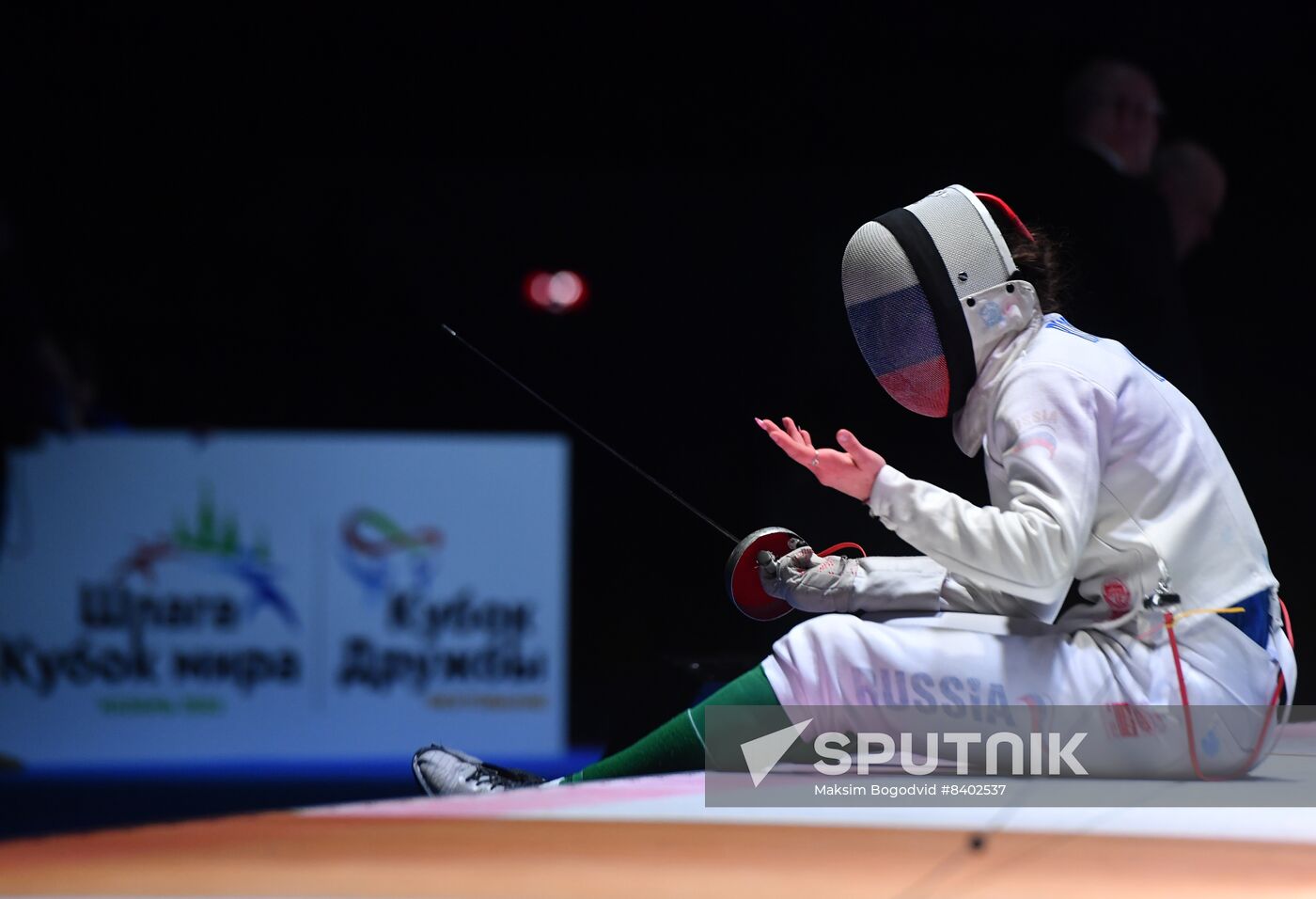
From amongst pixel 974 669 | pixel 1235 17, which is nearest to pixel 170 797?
pixel 974 669

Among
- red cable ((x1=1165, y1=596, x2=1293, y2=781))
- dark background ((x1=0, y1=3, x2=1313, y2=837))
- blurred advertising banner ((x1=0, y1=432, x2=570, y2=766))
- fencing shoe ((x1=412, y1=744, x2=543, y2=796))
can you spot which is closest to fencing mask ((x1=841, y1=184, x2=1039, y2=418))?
red cable ((x1=1165, y1=596, x2=1293, y2=781))

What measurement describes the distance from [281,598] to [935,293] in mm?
2728

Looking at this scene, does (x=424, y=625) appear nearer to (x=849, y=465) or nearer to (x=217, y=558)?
(x=217, y=558)

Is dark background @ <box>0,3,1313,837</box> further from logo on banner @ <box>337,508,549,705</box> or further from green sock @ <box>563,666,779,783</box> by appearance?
green sock @ <box>563,666,779,783</box>

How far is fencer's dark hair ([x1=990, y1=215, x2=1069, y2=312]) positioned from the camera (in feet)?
5.06

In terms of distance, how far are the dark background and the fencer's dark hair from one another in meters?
1.20

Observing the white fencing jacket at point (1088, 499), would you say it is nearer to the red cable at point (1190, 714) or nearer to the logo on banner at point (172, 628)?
the red cable at point (1190, 714)

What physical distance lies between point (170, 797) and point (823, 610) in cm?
232

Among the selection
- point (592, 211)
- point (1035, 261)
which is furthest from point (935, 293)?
point (592, 211)

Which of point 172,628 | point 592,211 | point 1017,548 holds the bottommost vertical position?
point 172,628

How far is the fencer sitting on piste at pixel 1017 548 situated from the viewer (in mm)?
1382

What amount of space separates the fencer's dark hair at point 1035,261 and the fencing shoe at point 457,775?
2.62 feet

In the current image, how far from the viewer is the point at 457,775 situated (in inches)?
60.6

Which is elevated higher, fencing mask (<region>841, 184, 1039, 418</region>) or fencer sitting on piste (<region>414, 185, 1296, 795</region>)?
fencing mask (<region>841, 184, 1039, 418</region>)
